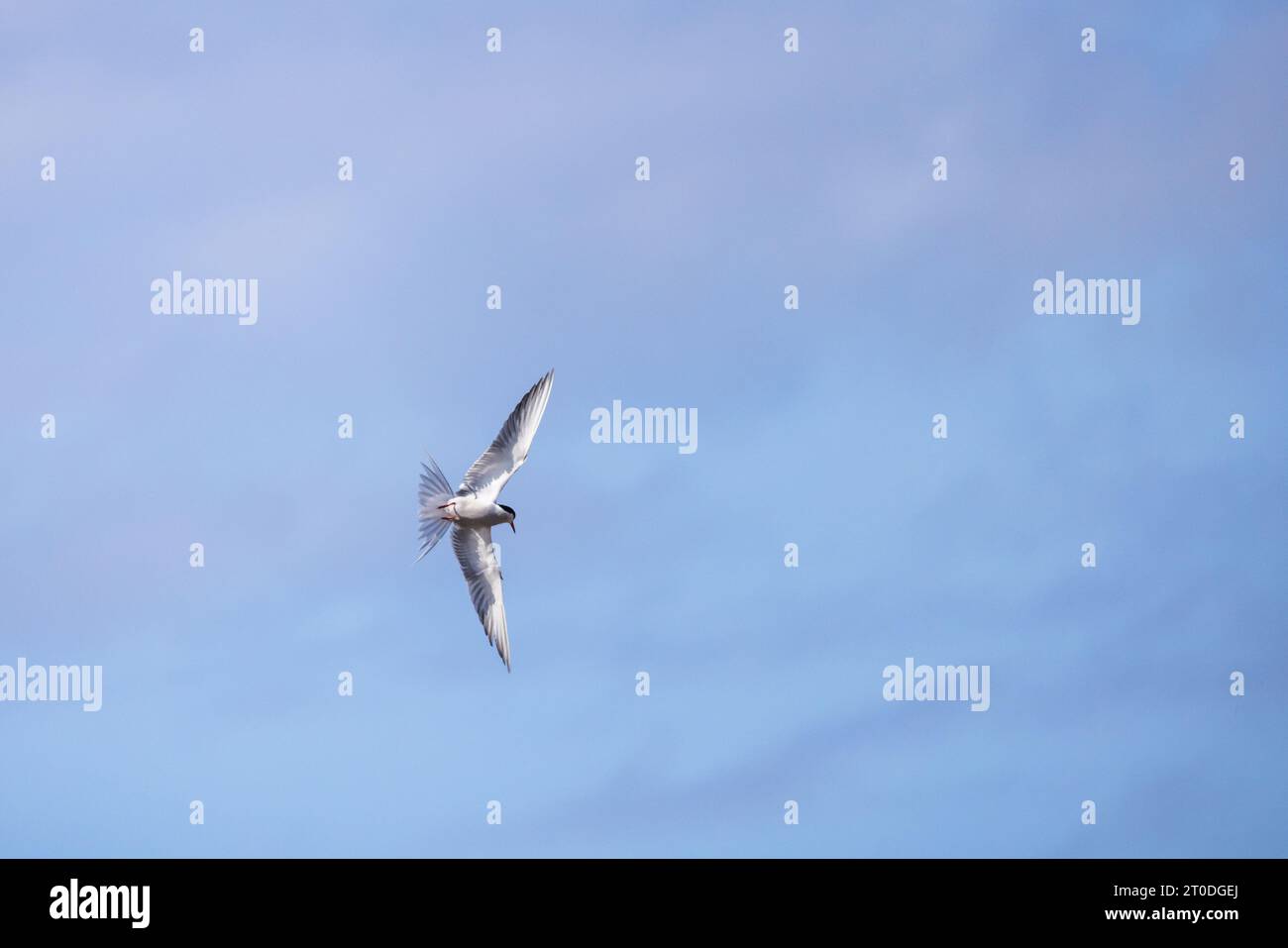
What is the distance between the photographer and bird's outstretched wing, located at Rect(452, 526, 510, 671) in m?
36.5

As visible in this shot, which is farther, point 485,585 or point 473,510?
point 485,585

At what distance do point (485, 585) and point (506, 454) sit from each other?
263 centimetres

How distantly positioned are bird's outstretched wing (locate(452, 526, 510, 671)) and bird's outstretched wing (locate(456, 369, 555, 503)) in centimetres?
121

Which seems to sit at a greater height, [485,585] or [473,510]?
[473,510]

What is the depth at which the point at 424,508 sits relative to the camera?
116 feet

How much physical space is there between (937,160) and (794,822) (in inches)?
609

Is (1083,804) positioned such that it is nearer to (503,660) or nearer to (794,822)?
(794,822)

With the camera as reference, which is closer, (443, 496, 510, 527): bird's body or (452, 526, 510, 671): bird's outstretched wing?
(443, 496, 510, 527): bird's body

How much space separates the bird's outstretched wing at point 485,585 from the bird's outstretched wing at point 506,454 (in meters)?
1.21

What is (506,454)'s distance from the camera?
35.7m

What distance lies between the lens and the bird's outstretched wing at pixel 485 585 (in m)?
36.5

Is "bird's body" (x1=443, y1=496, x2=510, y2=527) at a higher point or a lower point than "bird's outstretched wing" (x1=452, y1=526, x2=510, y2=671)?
higher

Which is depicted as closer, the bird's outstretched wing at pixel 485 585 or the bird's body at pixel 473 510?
the bird's body at pixel 473 510
